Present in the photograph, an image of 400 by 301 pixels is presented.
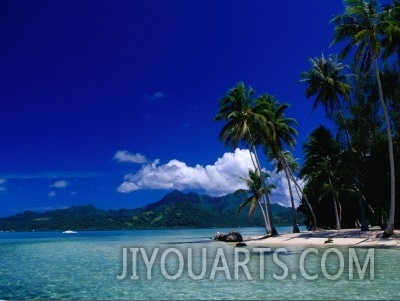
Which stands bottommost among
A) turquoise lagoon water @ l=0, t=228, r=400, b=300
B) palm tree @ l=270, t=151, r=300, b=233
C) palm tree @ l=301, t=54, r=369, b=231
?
turquoise lagoon water @ l=0, t=228, r=400, b=300

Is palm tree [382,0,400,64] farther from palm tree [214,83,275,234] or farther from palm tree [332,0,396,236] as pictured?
palm tree [214,83,275,234]

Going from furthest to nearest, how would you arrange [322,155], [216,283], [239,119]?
1. [322,155]
2. [239,119]
3. [216,283]

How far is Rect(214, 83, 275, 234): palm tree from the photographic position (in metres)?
43.8

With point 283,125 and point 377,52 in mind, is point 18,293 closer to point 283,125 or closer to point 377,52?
point 377,52

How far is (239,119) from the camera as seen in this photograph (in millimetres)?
44344

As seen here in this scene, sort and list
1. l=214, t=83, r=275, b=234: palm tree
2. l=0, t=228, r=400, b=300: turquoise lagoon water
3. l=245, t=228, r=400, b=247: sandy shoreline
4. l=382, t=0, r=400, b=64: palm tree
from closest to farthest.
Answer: l=0, t=228, r=400, b=300: turquoise lagoon water < l=245, t=228, r=400, b=247: sandy shoreline < l=382, t=0, r=400, b=64: palm tree < l=214, t=83, r=275, b=234: palm tree

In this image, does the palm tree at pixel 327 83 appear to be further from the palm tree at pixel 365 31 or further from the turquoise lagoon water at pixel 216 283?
the turquoise lagoon water at pixel 216 283

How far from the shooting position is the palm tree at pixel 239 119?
43.8 metres

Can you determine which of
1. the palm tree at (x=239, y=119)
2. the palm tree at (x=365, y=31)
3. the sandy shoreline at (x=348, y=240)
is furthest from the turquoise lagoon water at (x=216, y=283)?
the palm tree at (x=239, y=119)

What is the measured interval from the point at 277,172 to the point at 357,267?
1451 inches

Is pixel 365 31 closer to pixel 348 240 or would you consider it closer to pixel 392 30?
pixel 392 30

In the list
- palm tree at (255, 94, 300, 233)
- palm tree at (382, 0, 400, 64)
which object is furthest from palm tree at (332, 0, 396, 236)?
palm tree at (255, 94, 300, 233)

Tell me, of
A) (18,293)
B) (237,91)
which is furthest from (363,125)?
(18,293)

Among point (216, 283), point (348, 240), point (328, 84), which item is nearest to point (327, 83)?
point (328, 84)
